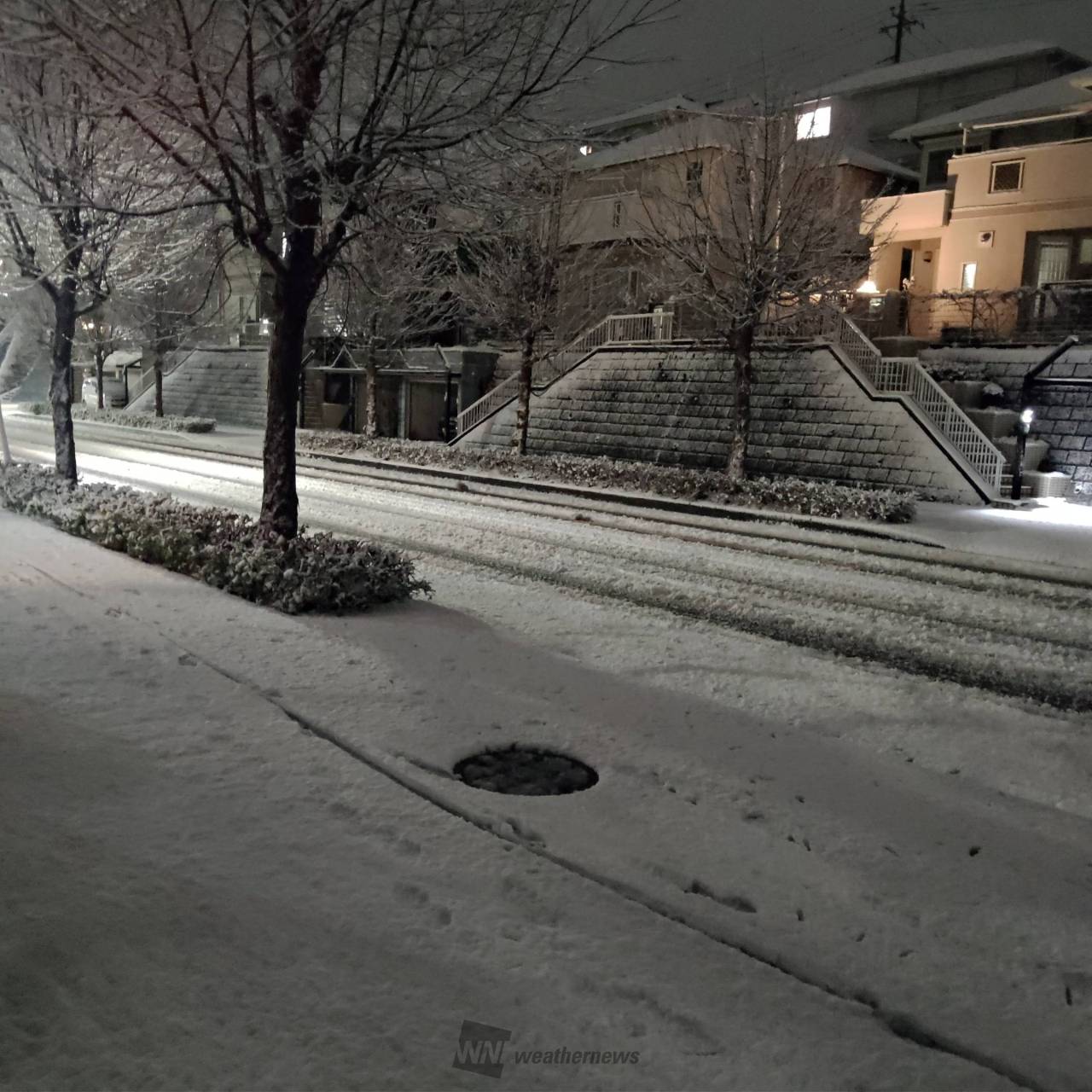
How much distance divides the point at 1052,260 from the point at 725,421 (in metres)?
14.8

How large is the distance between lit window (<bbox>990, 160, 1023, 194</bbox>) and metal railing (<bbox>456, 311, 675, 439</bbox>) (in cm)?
1322

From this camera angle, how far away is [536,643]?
8219mm

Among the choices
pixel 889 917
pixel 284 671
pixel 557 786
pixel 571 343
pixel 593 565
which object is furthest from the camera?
pixel 571 343

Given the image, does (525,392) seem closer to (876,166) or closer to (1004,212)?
(1004,212)

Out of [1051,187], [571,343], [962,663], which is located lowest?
[962,663]

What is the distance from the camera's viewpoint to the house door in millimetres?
30250

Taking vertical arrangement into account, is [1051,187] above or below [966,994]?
above

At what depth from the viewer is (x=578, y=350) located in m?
29.8

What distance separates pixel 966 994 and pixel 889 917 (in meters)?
0.54

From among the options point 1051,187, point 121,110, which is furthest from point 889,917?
point 1051,187

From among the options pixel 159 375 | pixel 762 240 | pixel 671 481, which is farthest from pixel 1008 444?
pixel 159 375

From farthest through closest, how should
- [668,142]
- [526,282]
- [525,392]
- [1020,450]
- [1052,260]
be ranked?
1. [668,142]
2. [1052,260]
3. [525,392]
4. [526,282]
5. [1020,450]

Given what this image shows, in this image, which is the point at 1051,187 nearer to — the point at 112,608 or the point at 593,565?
the point at 593,565

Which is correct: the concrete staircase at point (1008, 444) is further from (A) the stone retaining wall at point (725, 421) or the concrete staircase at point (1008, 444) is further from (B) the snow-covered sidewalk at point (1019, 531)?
(A) the stone retaining wall at point (725, 421)
